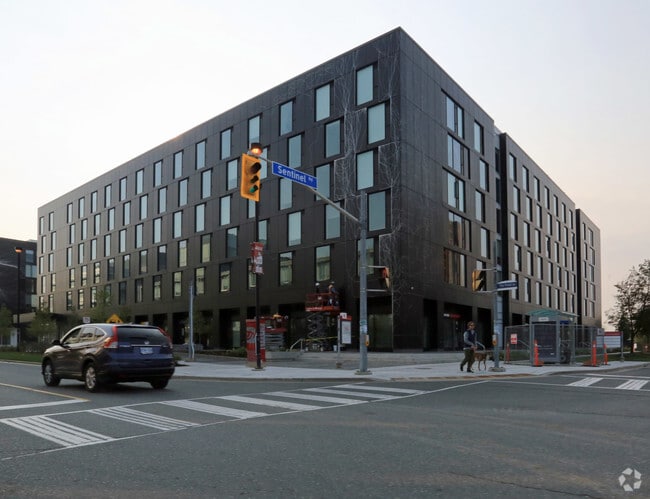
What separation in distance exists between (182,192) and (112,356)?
43536 millimetres

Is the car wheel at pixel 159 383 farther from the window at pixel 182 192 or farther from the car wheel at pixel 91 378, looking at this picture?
the window at pixel 182 192

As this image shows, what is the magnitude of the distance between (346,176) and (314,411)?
30.3 metres

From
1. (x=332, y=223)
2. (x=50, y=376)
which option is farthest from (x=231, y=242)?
(x=50, y=376)

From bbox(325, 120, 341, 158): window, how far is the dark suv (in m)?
27.7

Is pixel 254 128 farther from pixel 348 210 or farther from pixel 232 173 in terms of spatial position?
pixel 348 210

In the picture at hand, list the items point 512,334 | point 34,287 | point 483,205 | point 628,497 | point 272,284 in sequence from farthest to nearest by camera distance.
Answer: point 34,287, point 483,205, point 272,284, point 512,334, point 628,497

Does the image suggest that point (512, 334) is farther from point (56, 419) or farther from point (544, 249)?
point (544, 249)

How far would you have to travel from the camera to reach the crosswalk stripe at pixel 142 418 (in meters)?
9.35

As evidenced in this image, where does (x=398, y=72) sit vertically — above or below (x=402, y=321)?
above

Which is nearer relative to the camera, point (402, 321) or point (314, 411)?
point (314, 411)

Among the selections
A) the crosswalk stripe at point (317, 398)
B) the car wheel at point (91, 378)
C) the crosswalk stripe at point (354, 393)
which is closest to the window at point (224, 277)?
the crosswalk stripe at point (354, 393)

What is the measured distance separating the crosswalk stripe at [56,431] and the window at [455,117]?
1524 inches

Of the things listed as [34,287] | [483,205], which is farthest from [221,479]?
[34,287]

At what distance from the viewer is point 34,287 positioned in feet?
328
